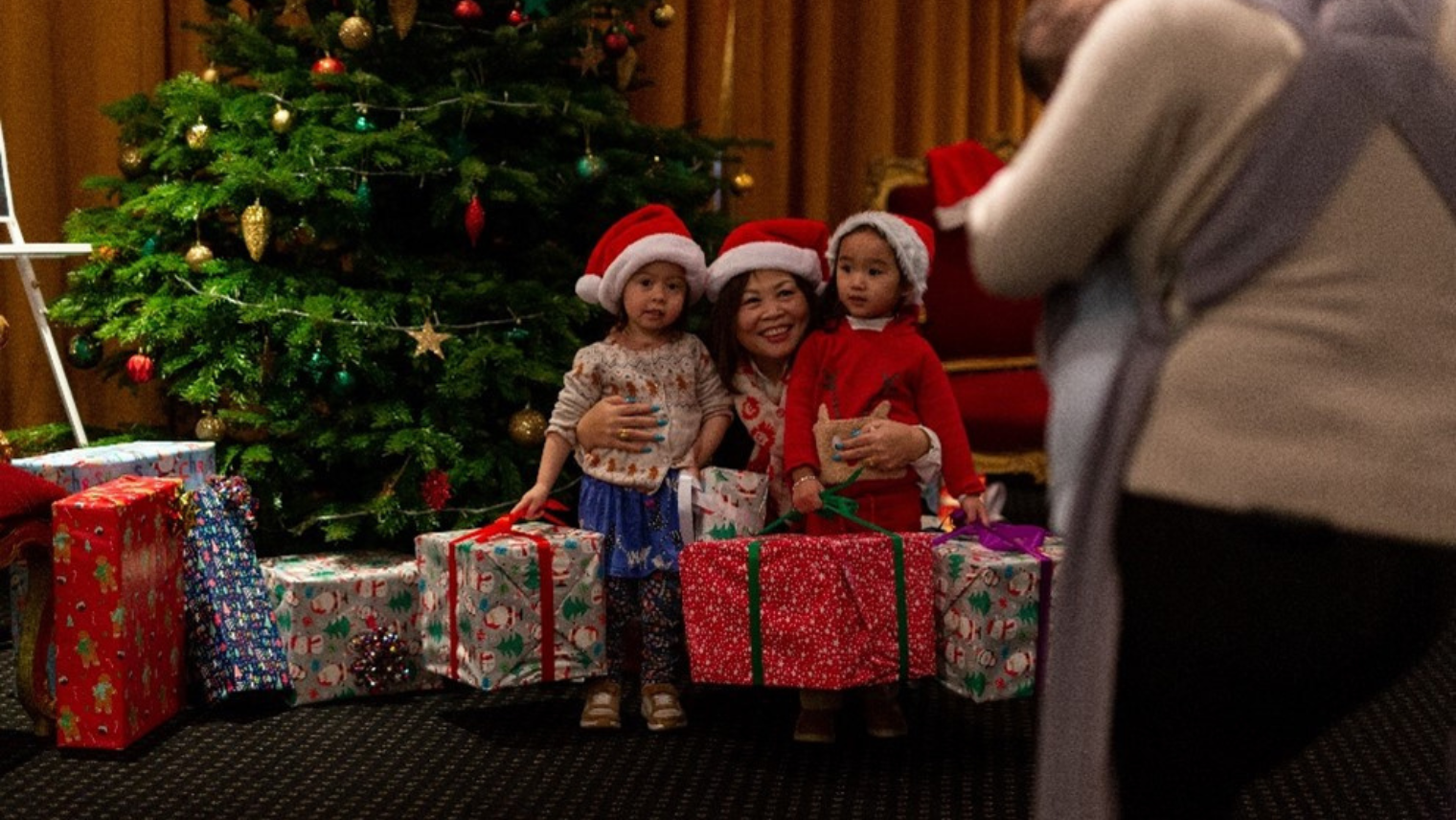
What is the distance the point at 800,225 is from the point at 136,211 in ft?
5.10

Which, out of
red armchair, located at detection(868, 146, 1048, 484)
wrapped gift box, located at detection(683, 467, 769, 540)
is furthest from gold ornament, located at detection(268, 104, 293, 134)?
red armchair, located at detection(868, 146, 1048, 484)

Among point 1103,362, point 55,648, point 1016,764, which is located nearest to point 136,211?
point 55,648

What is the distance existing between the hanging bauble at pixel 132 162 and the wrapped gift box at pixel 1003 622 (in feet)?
7.17

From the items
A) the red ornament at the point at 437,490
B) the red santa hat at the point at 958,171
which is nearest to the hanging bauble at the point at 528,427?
the red ornament at the point at 437,490

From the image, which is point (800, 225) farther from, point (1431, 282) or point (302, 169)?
point (1431, 282)

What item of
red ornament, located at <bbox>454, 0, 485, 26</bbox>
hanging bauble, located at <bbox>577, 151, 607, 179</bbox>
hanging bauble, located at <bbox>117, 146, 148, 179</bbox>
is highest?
red ornament, located at <bbox>454, 0, 485, 26</bbox>

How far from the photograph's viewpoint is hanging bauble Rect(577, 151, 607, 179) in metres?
3.34

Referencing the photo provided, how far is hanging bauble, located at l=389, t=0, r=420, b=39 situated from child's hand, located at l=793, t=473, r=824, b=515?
1.36 meters

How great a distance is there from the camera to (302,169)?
323cm

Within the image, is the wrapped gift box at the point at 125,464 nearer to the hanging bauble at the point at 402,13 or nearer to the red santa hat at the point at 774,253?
the hanging bauble at the point at 402,13

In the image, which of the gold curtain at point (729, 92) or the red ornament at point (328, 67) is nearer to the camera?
the red ornament at point (328, 67)

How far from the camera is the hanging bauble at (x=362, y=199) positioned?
126 inches

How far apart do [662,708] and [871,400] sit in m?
0.73

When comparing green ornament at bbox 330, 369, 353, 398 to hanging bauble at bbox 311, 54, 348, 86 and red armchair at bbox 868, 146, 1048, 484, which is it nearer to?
hanging bauble at bbox 311, 54, 348, 86
